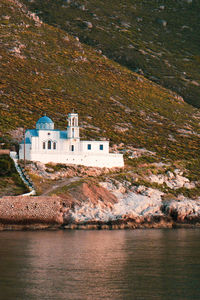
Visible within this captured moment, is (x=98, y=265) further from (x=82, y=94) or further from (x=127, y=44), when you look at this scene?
(x=127, y=44)

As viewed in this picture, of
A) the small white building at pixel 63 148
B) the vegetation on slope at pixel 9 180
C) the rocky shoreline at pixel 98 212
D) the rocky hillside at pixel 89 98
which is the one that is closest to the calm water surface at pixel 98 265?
the rocky shoreline at pixel 98 212

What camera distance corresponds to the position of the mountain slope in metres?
130

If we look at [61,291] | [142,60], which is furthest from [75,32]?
[61,291]

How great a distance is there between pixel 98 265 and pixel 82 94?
274 ft

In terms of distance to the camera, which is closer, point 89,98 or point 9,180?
point 9,180

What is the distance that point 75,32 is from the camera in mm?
185125

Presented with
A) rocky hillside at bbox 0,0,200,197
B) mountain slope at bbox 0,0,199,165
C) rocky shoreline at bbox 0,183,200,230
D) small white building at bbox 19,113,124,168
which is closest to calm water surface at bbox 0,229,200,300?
rocky shoreline at bbox 0,183,200,230

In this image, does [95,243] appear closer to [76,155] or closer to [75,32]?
[76,155]

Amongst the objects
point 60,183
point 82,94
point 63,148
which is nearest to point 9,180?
point 60,183

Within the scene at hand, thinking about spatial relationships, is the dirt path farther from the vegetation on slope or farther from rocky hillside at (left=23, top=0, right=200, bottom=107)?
rocky hillside at (left=23, top=0, right=200, bottom=107)

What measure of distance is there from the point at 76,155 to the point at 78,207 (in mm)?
15356

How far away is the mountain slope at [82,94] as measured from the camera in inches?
5138

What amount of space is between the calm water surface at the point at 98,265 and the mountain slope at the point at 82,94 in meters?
42.0

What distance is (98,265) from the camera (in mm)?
63750
